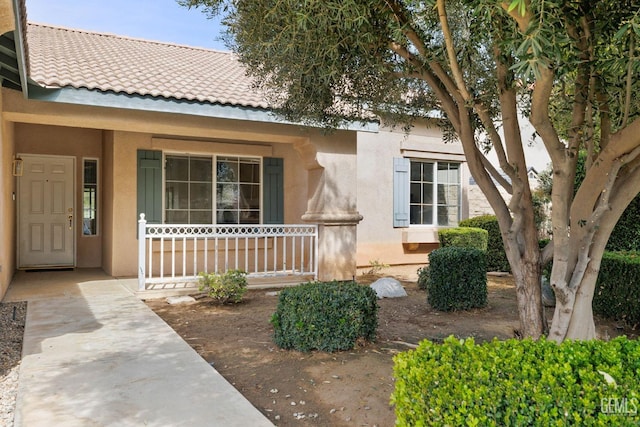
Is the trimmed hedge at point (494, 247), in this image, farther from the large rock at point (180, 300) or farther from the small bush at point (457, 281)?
the large rock at point (180, 300)

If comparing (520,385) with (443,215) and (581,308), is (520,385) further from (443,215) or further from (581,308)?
(443,215)

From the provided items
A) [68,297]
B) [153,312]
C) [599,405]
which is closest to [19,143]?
[68,297]

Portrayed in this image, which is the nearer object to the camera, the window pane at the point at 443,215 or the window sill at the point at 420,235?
the window sill at the point at 420,235

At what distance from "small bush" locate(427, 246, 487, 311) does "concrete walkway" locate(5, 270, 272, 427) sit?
12.1 ft

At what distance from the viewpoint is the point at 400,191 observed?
11.7m

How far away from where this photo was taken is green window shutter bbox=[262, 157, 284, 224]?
9867 mm

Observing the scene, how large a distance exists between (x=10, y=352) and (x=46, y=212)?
5987 mm

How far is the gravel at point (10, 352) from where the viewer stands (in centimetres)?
324

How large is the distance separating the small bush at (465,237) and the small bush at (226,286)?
5.72 meters

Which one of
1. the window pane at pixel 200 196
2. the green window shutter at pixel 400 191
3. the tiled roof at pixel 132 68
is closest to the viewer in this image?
the tiled roof at pixel 132 68

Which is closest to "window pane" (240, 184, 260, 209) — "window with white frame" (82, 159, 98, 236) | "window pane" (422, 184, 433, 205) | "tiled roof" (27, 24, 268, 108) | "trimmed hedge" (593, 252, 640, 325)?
"tiled roof" (27, 24, 268, 108)

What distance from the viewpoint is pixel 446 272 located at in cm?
665

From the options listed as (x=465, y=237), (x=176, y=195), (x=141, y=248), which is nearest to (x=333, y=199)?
(x=176, y=195)

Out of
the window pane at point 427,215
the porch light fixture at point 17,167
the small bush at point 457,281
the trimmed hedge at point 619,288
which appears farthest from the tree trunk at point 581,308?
the porch light fixture at point 17,167
